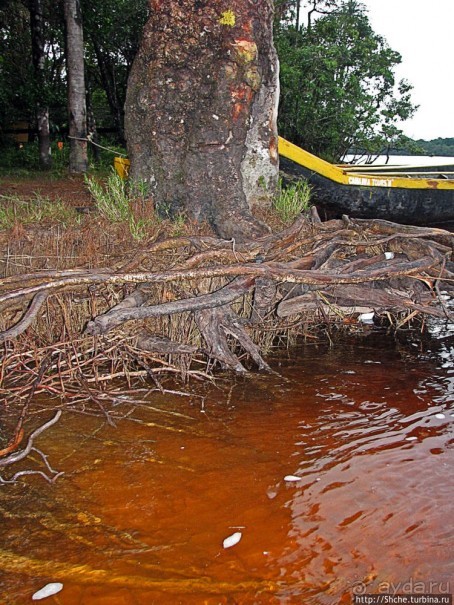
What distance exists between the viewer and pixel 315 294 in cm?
545

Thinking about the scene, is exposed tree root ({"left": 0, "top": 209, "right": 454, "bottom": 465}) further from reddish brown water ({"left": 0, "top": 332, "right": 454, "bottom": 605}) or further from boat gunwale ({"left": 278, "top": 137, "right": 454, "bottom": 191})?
boat gunwale ({"left": 278, "top": 137, "right": 454, "bottom": 191})

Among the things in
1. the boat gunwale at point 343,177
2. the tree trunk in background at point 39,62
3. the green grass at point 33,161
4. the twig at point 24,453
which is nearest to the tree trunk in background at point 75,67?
the green grass at point 33,161

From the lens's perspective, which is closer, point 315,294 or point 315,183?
point 315,294

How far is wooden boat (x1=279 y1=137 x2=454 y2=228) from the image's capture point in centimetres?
825

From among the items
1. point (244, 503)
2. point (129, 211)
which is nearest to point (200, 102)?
point (129, 211)

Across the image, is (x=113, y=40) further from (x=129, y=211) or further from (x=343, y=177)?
(x=129, y=211)

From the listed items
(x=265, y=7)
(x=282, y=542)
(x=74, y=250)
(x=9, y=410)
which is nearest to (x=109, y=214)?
(x=74, y=250)

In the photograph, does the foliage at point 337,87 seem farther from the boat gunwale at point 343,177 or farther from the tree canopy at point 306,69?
the boat gunwale at point 343,177

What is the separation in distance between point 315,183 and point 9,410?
5790mm

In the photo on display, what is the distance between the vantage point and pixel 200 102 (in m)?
5.84

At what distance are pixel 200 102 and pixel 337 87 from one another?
10.8m

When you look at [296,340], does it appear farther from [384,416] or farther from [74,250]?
[74,250]

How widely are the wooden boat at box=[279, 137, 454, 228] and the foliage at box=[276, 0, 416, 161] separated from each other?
23.5 feet

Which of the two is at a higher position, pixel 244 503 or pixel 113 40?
pixel 113 40
